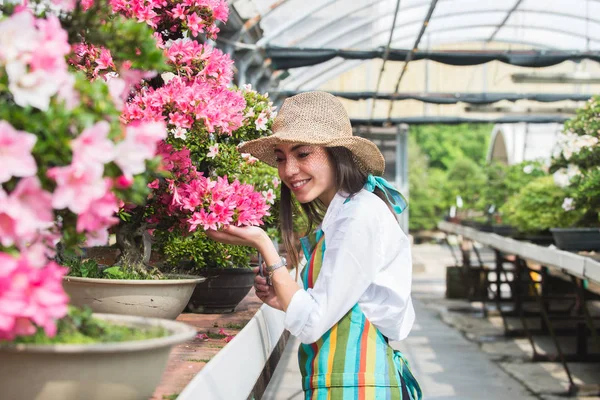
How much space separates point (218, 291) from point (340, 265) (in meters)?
0.67

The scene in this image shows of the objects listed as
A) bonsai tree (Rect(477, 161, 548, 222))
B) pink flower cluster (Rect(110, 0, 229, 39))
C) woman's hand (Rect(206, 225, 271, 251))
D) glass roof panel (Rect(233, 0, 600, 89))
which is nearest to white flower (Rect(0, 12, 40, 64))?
woman's hand (Rect(206, 225, 271, 251))

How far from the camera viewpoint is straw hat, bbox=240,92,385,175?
176cm

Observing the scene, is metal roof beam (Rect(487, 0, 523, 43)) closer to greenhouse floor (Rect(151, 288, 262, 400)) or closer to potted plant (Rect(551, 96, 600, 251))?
potted plant (Rect(551, 96, 600, 251))

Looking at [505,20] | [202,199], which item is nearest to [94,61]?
[202,199]

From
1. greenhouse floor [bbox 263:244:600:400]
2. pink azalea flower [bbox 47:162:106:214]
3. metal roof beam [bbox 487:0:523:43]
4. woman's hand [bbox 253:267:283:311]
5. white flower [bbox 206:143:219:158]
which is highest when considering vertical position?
metal roof beam [bbox 487:0:523:43]

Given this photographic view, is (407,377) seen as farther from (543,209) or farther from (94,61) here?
(543,209)

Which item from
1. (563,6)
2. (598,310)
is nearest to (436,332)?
(598,310)

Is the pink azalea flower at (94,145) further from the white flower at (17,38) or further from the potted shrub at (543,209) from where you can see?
the potted shrub at (543,209)

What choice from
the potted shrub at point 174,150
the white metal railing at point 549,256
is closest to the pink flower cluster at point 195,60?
the potted shrub at point 174,150

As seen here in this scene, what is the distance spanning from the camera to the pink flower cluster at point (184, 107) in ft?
5.24

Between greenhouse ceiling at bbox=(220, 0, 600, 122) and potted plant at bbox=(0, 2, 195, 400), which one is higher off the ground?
greenhouse ceiling at bbox=(220, 0, 600, 122)

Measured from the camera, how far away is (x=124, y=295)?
1546 millimetres

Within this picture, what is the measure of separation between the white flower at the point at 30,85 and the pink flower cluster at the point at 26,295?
15 cm

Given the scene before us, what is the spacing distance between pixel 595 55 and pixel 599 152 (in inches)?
140
